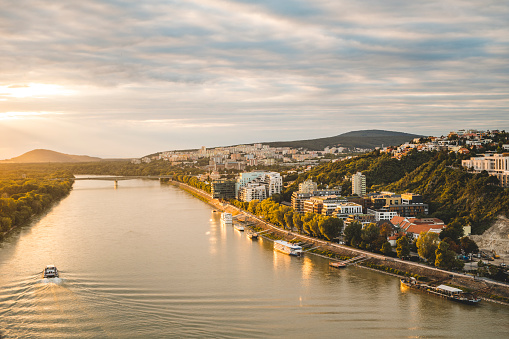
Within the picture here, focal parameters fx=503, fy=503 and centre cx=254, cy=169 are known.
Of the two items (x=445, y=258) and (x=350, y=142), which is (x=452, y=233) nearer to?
(x=445, y=258)

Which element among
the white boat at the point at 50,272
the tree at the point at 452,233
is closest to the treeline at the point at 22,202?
the white boat at the point at 50,272

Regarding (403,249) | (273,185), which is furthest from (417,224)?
(273,185)

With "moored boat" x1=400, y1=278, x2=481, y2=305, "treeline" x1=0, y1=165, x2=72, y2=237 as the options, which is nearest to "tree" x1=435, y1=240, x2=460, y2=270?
"moored boat" x1=400, y1=278, x2=481, y2=305

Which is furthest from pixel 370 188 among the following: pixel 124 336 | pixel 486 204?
pixel 124 336

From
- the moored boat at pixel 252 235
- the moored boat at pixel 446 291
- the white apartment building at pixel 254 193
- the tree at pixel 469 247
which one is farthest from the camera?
the white apartment building at pixel 254 193

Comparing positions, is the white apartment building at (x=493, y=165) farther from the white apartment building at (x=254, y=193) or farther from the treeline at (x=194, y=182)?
the treeline at (x=194, y=182)

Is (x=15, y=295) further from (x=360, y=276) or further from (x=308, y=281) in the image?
(x=360, y=276)
